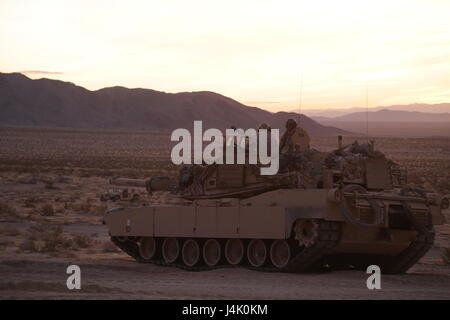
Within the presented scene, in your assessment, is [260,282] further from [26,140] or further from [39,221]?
[26,140]

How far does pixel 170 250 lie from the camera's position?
23391mm

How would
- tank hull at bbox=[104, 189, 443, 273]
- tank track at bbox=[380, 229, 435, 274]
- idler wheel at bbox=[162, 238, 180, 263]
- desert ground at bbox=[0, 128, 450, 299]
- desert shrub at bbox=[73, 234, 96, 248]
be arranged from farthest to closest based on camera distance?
desert shrub at bbox=[73, 234, 96, 248] → idler wheel at bbox=[162, 238, 180, 263] → tank track at bbox=[380, 229, 435, 274] → tank hull at bbox=[104, 189, 443, 273] → desert ground at bbox=[0, 128, 450, 299]

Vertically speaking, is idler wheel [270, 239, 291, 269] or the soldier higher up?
the soldier

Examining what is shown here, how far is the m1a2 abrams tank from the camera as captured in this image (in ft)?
64.5

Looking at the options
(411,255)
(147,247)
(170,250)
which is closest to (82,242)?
(147,247)

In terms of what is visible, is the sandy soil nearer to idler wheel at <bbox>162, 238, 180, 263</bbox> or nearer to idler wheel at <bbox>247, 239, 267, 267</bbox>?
idler wheel at <bbox>247, 239, 267, 267</bbox>

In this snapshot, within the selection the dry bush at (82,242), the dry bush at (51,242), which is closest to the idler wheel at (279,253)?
the dry bush at (51,242)

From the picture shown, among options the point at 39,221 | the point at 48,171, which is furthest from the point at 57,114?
the point at 39,221

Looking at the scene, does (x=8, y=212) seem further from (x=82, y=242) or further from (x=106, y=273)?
(x=106, y=273)

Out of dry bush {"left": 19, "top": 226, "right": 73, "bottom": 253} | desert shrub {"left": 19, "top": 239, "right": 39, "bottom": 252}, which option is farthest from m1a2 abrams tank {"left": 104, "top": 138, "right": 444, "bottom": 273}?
desert shrub {"left": 19, "top": 239, "right": 39, "bottom": 252}

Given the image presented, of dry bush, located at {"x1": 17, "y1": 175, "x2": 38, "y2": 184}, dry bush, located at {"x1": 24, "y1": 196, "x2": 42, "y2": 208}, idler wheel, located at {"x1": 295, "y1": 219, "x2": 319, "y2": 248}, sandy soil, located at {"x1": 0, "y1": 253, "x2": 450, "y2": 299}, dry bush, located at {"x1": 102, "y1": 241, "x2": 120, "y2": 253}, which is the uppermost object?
dry bush, located at {"x1": 17, "y1": 175, "x2": 38, "y2": 184}

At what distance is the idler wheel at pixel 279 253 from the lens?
20453 mm

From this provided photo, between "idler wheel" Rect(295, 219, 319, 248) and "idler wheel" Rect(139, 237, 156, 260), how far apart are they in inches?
199

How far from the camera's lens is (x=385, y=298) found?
52.7 ft
